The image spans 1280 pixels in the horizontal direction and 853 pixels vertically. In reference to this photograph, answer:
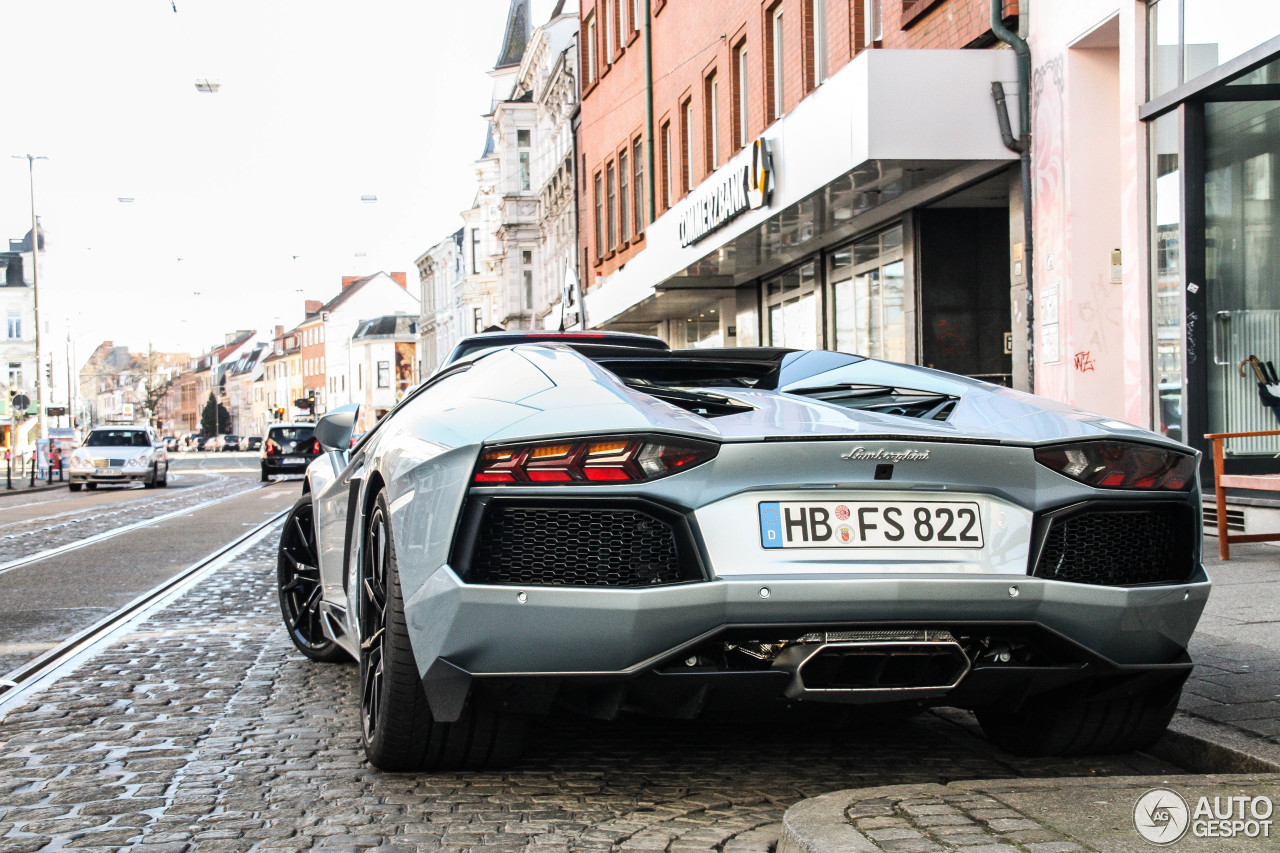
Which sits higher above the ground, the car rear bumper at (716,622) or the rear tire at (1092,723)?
the car rear bumper at (716,622)

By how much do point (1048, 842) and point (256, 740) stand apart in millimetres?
2645

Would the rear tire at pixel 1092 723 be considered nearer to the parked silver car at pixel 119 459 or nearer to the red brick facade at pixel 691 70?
the red brick facade at pixel 691 70

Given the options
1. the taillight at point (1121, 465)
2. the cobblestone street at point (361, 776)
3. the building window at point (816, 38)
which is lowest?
the cobblestone street at point (361, 776)

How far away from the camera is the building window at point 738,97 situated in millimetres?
21761

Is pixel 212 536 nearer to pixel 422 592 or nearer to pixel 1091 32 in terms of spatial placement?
pixel 1091 32

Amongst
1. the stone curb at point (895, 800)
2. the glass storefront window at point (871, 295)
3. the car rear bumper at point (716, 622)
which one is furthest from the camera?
the glass storefront window at point (871, 295)

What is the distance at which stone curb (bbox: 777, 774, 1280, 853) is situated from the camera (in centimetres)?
296

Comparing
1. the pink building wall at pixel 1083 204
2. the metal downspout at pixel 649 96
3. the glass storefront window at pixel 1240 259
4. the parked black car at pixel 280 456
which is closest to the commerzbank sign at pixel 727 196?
the pink building wall at pixel 1083 204

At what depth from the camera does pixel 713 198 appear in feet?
59.6

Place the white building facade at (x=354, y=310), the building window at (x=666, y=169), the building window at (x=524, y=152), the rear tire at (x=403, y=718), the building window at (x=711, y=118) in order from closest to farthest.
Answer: the rear tire at (x=403, y=718) → the building window at (x=711, y=118) → the building window at (x=666, y=169) → the building window at (x=524, y=152) → the white building facade at (x=354, y=310)

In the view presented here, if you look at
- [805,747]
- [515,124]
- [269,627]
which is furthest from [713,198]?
[515,124]

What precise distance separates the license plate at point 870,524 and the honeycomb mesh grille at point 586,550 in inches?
10.1

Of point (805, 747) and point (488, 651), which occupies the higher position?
point (488, 651)

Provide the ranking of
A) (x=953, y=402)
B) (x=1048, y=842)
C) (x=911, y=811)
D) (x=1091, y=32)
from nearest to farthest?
(x=1048, y=842), (x=911, y=811), (x=953, y=402), (x=1091, y=32)
